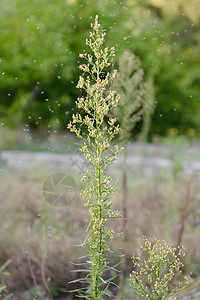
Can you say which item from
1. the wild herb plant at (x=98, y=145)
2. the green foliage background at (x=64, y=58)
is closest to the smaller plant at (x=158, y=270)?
the wild herb plant at (x=98, y=145)

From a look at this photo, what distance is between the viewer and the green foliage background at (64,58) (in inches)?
221

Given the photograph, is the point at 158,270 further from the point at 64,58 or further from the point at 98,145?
the point at 64,58

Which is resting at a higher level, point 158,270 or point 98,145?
point 98,145

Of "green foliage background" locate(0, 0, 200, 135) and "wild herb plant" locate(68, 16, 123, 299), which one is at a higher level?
"green foliage background" locate(0, 0, 200, 135)

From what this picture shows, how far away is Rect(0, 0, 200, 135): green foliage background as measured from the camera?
18.4 feet

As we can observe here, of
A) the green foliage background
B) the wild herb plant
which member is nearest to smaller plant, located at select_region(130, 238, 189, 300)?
the wild herb plant

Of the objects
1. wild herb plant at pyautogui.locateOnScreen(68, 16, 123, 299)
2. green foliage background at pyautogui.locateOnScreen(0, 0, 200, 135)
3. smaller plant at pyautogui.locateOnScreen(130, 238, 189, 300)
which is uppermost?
green foliage background at pyautogui.locateOnScreen(0, 0, 200, 135)

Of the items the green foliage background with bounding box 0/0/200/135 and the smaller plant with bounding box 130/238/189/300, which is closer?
the smaller plant with bounding box 130/238/189/300

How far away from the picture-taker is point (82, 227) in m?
2.48

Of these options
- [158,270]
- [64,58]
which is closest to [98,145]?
[158,270]

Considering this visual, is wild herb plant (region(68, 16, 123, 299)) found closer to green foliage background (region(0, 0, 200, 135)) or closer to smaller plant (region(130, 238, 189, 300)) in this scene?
smaller plant (region(130, 238, 189, 300))

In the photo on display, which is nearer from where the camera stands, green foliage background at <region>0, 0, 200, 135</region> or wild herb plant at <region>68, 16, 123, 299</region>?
wild herb plant at <region>68, 16, 123, 299</region>

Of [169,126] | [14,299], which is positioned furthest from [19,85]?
[14,299]

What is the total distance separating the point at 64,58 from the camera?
209 inches
